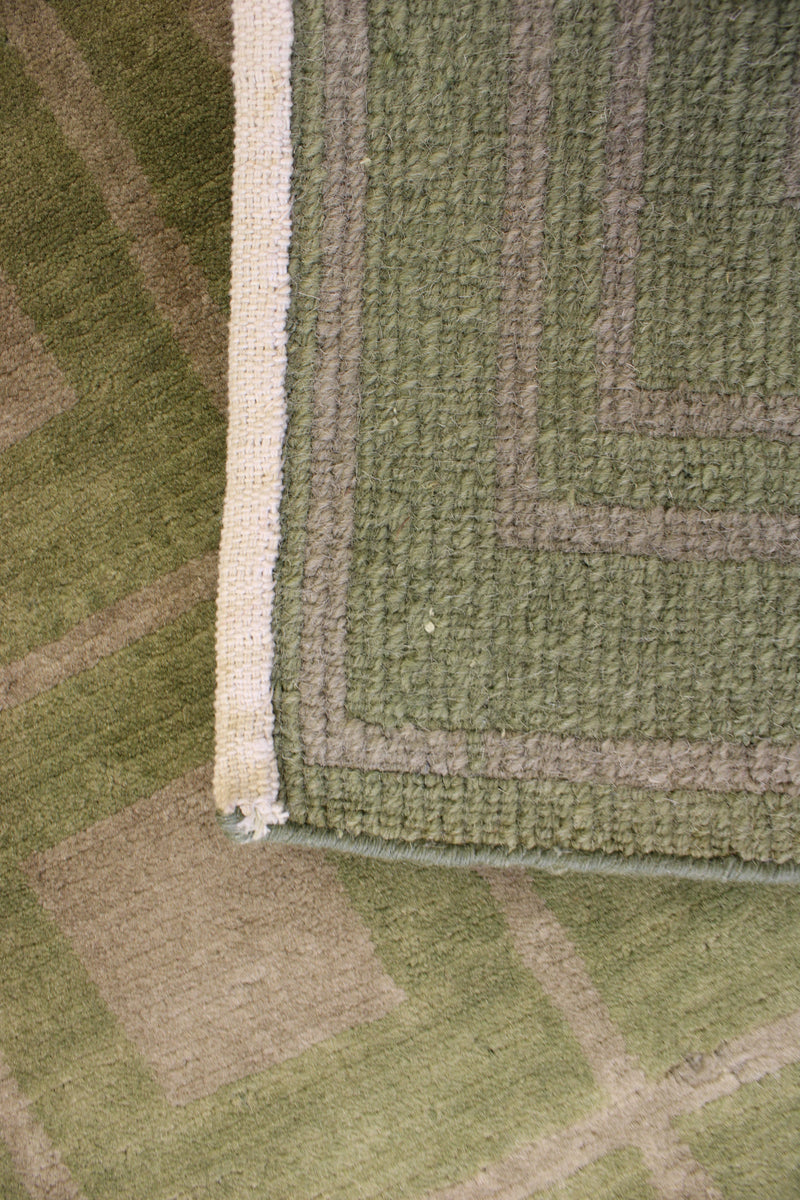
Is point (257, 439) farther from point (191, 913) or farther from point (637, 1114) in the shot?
point (637, 1114)

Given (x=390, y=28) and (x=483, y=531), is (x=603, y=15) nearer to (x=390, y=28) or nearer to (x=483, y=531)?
(x=390, y=28)

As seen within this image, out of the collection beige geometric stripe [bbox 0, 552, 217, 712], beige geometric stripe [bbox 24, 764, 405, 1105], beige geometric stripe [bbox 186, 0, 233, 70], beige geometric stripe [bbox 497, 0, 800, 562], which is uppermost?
beige geometric stripe [bbox 186, 0, 233, 70]

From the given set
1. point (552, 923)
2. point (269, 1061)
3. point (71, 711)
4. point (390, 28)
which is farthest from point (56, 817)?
point (390, 28)

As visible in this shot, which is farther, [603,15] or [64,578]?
[64,578]

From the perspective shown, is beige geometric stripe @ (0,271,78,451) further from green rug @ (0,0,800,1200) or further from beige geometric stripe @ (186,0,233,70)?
beige geometric stripe @ (186,0,233,70)

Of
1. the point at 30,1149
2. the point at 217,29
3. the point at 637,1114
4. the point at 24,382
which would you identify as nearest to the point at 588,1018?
the point at 637,1114

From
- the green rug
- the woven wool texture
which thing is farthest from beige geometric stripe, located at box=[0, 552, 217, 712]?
the woven wool texture
